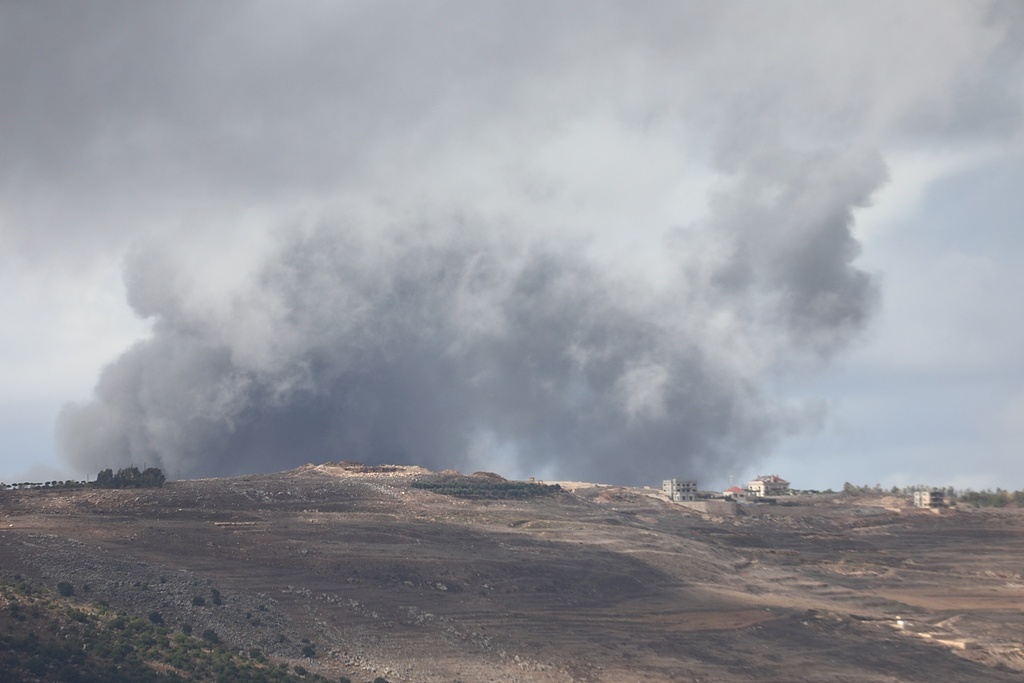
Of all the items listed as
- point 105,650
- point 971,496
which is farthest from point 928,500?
point 105,650

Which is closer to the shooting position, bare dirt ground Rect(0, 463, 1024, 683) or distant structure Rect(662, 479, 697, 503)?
bare dirt ground Rect(0, 463, 1024, 683)

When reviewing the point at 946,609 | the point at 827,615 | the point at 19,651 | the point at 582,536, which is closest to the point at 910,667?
the point at 827,615

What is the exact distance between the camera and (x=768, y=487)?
185m

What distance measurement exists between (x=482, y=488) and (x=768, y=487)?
81.6m

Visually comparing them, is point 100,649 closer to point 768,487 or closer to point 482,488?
point 482,488

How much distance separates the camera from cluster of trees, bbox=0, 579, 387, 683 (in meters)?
49.2

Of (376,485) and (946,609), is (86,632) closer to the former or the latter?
(376,485)

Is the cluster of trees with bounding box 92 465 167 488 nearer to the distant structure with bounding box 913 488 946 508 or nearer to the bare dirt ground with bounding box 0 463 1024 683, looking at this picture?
the bare dirt ground with bounding box 0 463 1024 683

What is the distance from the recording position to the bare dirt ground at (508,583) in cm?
6662

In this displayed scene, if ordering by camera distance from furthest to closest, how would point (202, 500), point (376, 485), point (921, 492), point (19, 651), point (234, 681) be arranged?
point (921, 492), point (376, 485), point (202, 500), point (234, 681), point (19, 651)

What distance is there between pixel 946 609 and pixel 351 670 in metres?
61.8

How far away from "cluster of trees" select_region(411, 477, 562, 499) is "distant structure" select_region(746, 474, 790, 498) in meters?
64.3

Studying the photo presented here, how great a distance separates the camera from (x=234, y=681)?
53.5 m

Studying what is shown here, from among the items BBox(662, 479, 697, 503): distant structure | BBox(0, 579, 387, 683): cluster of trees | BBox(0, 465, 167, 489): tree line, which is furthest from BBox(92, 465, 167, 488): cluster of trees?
BBox(662, 479, 697, 503): distant structure
